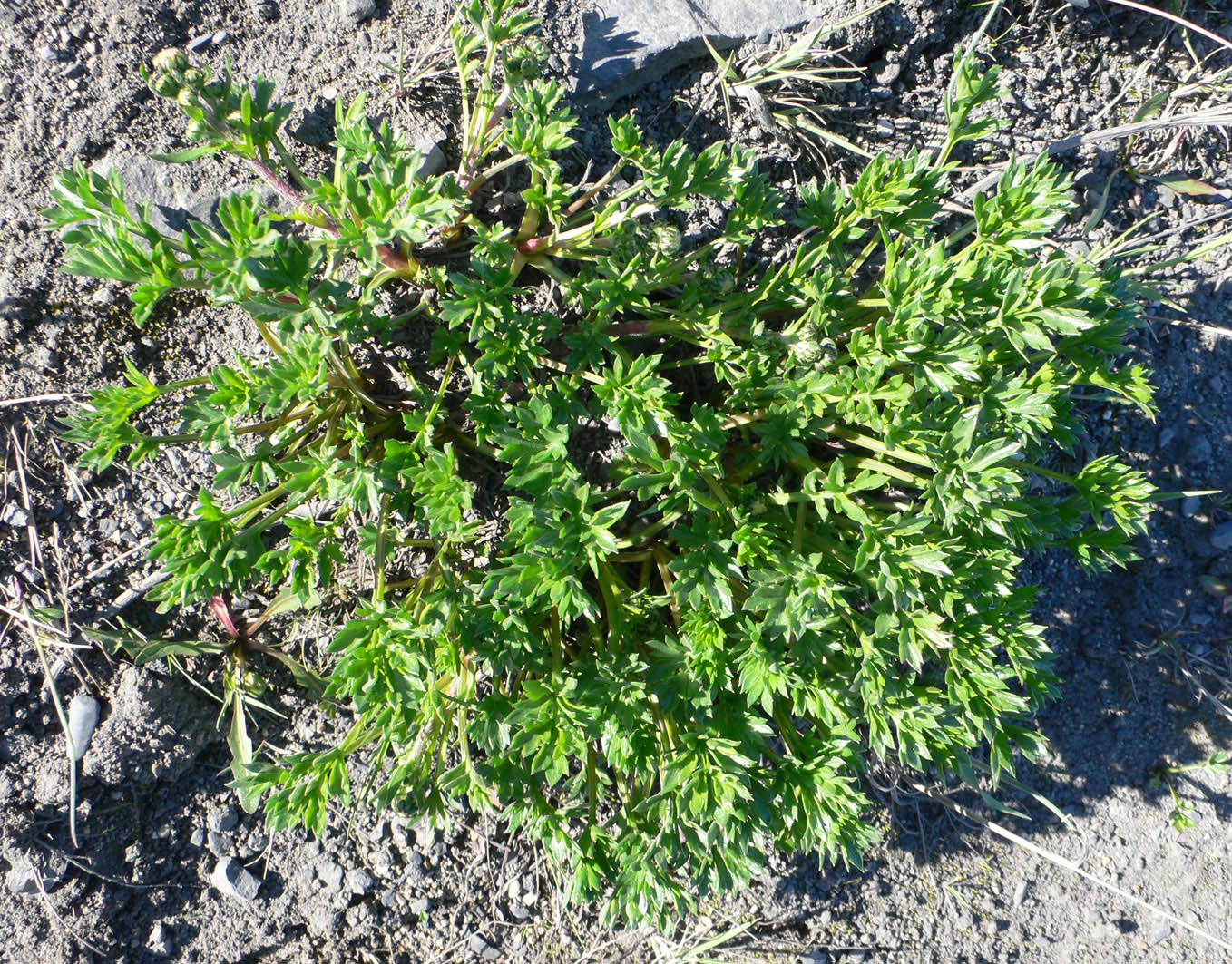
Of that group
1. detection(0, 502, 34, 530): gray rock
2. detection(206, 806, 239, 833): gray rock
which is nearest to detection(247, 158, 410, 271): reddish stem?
detection(0, 502, 34, 530): gray rock

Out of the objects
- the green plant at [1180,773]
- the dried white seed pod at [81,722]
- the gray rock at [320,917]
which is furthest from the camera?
the green plant at [1180,773]

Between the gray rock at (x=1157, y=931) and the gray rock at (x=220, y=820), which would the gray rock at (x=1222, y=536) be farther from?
the gray rock at (x=220, y=820)

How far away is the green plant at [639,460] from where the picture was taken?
268cm

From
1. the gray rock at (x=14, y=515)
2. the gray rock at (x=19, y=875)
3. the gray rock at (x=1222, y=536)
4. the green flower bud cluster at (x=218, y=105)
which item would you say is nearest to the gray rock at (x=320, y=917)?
the gray rock at (x=19, y=875)

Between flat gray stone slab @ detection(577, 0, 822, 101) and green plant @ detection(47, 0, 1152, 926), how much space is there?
29 centimetres

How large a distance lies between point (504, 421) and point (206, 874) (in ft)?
7.82

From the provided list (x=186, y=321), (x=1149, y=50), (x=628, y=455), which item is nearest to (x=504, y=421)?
(x=628, y=455)

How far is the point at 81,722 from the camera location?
11.2 ft

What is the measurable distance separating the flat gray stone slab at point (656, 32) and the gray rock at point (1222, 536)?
119 inches

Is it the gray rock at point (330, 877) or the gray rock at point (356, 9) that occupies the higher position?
the gray rock at point (356, 9)

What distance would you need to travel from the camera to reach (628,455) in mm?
2963

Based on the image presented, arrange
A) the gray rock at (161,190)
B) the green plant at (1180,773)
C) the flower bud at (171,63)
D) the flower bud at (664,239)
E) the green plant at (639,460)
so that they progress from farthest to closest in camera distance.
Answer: the green plant at (1180,773) → the gray rock at (161,190) → the flower bud at (664,239) → the green plant at (639,460) → the flower bud at (171,63)

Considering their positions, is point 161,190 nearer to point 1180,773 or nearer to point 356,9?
point 356,9

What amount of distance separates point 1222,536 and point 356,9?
14.8 feet
